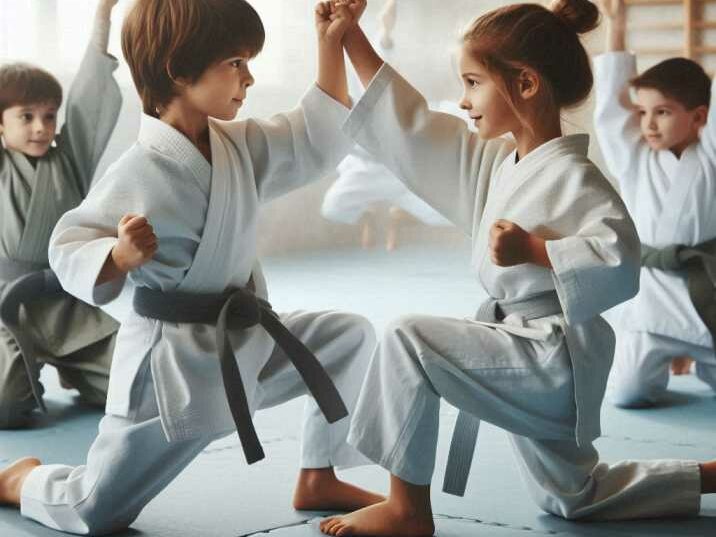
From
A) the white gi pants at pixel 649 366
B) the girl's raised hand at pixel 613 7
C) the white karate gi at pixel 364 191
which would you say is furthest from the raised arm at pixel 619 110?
the white karate gi at pixel 364 191

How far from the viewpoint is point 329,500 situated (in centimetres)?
217

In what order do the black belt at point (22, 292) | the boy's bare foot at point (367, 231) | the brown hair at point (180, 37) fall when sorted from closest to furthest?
the brown hair at point (180, 37), the black belt at point (22, 292), the boy's bare foot at point (367, 231)

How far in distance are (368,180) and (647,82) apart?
3144mm

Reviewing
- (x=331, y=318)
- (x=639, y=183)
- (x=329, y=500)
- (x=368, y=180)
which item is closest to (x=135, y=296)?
(x=331, y=318)

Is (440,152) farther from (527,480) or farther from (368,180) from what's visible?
(368,180)

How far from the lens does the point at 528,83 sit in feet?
6.66

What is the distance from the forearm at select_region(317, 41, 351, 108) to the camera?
2.16m

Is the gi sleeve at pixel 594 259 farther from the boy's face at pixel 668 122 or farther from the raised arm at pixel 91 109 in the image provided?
the raised arm at pixel 91 109

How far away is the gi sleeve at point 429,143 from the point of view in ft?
7.05

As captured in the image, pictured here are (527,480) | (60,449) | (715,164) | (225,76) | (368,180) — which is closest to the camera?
(225,76)

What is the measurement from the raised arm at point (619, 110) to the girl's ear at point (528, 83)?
1347 millimetres

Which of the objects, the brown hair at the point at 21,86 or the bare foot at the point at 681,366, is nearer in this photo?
the brown hair at the point at 21,86

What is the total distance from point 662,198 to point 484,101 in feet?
4.34

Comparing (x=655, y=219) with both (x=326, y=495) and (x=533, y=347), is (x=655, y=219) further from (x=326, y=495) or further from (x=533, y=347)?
(x=326, y=495)
